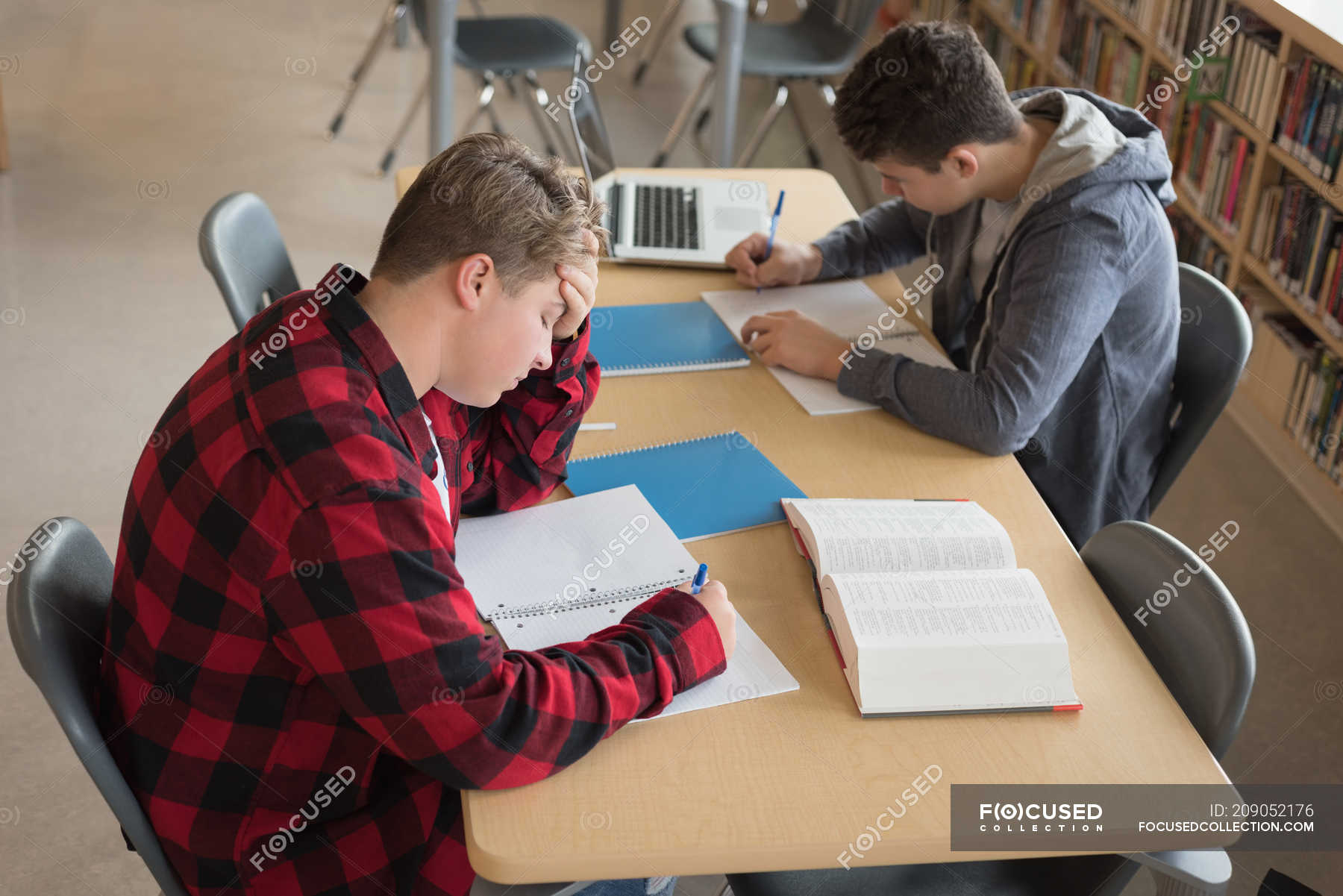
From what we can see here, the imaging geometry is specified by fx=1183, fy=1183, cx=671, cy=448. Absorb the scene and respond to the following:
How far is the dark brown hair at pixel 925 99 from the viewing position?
5.48 ft

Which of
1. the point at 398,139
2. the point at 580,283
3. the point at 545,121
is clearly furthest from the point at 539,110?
the point at 580,283

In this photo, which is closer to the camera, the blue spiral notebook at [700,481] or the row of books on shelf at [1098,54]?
the blue spiral notebook at [700,481]

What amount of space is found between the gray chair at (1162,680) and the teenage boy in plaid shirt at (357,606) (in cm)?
35

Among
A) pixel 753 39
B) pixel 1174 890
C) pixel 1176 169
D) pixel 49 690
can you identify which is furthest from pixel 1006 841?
pixel 753 39

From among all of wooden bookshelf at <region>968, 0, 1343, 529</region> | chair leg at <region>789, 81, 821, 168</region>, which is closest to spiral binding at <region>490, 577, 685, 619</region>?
wooden bookshelf at <region>968, 0, 1343, 529</region>

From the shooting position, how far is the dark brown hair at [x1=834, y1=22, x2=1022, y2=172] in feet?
5.48

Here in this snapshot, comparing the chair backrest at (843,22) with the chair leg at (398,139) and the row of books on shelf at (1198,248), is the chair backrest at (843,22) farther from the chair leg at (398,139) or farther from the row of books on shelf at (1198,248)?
the chair leg at (398,139)

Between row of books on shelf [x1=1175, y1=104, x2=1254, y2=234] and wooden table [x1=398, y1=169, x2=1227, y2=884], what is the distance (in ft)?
6.36

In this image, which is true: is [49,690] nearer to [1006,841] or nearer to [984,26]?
[1006,841]

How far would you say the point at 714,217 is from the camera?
2105 mm

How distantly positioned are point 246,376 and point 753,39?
125 inches

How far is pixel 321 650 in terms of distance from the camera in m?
0.99

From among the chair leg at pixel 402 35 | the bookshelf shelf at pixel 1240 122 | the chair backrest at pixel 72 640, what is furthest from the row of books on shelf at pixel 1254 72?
the chair leg at pixel 402 35

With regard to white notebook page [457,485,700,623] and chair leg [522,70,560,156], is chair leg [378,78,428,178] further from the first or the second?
white notebook page [457,485,700,623]
